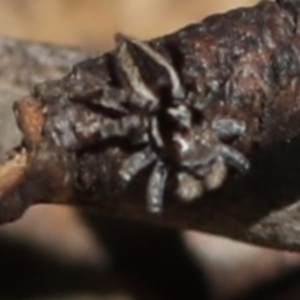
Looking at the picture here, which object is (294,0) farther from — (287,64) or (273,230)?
(273,230)

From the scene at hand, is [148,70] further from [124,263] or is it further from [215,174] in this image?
[124,263]

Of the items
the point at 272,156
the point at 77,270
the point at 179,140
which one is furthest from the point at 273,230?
the point at 77,270

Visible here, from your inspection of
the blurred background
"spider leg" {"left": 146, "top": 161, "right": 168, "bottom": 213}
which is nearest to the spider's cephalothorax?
"spider leg" {"left": 146, "top": 161, "right": 168, "bottom": 213}

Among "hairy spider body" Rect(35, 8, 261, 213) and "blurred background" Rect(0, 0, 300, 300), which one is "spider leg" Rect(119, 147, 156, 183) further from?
"blurred background" Rect(0, 0, 300, 300)

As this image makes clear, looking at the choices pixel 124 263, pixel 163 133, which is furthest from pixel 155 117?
pixel 124 263

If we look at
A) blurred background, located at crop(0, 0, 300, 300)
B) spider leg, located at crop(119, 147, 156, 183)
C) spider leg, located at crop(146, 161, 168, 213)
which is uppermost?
blurred background, located at crop(0, 0, 300, 300)

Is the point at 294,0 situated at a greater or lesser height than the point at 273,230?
greater

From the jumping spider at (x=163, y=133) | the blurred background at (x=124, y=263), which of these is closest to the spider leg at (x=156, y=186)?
the jumping spider at (x=163, y=133)
